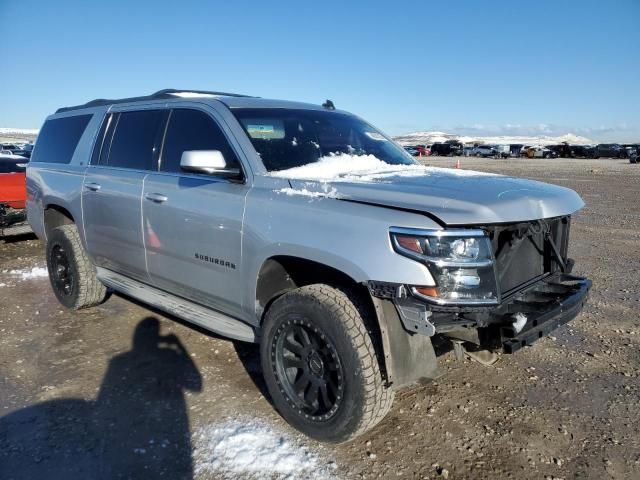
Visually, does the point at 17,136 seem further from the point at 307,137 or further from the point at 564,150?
the point at 307,137

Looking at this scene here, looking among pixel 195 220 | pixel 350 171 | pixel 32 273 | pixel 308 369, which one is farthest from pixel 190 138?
pixel 32 273

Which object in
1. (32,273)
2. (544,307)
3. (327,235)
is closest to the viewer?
(327,235)

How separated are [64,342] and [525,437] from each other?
3770mm

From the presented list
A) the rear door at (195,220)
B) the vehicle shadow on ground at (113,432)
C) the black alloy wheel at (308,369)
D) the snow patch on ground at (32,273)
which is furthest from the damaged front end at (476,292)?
the snow patch on ground at (32,273)

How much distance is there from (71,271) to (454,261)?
161 inches

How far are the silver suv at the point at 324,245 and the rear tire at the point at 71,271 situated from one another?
23.3 inches

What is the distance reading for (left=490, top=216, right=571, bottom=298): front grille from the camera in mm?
2701

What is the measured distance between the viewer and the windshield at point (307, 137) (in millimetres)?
3482

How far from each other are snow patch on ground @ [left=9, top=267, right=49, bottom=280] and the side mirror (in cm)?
467

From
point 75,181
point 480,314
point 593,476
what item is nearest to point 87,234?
point 75,181

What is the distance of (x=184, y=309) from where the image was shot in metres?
3.78

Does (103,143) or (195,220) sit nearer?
(195,220)

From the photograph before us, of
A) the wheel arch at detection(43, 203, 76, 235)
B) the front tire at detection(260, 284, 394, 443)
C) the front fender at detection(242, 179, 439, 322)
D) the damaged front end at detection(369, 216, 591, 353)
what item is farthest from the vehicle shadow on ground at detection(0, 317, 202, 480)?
the wheel arch at detection(43, 203, 76, 235)

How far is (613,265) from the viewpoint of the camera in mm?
6898
